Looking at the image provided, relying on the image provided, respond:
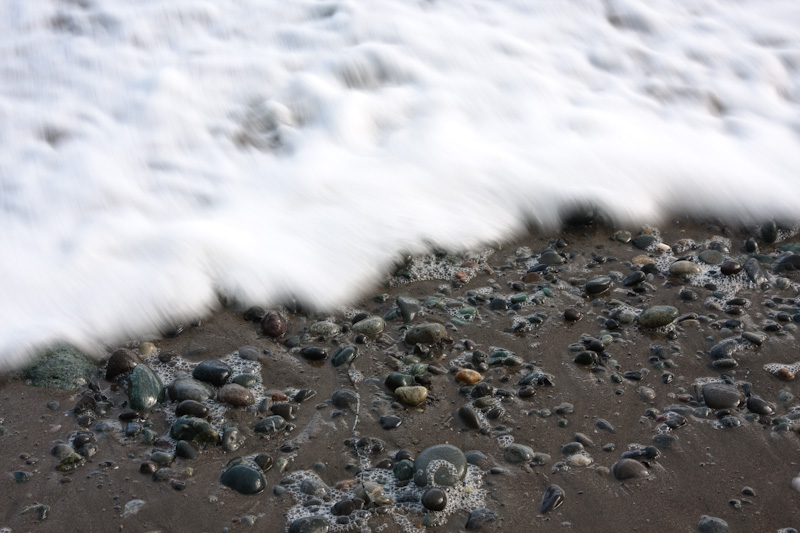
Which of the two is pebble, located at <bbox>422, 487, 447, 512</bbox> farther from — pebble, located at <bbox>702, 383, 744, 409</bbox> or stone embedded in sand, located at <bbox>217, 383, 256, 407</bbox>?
pebble, located at <bbox>702, 383, 744, 409</bbox>

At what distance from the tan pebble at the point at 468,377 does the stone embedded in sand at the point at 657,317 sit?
71cm

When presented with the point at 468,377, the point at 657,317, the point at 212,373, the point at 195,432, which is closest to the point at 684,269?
the point at 657,317

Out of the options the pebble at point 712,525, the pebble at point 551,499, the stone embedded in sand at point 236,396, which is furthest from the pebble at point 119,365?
the pebble at point 712,525

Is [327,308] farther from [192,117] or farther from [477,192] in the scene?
[192,117]

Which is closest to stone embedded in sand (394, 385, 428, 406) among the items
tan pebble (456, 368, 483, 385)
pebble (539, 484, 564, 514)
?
tan pebble (456, 368, 483, 385)

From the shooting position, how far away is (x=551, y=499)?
1968mm

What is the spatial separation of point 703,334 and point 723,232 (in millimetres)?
830

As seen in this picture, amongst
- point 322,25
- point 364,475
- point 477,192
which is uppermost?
point 322,25

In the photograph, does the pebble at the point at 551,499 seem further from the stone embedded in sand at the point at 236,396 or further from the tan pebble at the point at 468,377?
the stone embedded in sand at the point at 236,396

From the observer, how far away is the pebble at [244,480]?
6.56ft

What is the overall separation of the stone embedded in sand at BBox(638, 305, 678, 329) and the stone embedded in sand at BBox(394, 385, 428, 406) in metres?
0.91

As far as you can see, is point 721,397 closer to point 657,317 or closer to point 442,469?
point 657,317

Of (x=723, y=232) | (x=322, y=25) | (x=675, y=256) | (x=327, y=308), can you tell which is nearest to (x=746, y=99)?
(x=723, y=232)

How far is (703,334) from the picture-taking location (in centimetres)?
264
